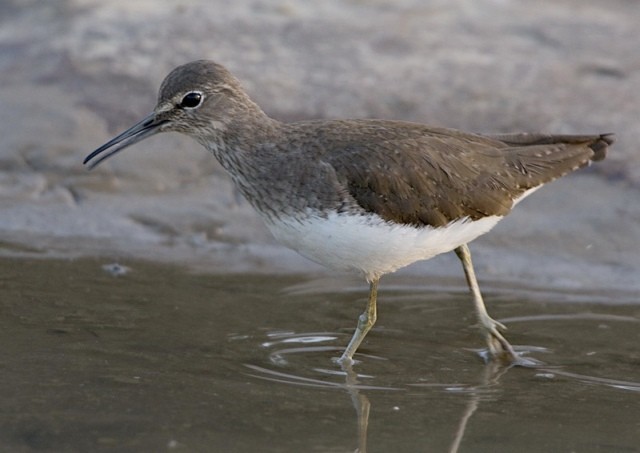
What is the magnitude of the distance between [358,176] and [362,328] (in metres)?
1.03

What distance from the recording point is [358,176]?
23.1 ft

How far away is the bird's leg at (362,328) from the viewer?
24.0 ft

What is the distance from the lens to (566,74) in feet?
35.4

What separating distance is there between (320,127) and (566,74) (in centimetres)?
421

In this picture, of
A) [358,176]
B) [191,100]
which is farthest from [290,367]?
[191,100]

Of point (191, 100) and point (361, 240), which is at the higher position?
point (191, 100)

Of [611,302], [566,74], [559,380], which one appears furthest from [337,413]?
[566,74]

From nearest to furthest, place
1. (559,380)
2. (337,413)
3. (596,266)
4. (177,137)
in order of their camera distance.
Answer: (337,413) < (559,380) < (596,266) < (177,137)

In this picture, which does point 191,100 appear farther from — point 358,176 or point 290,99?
point 290,99

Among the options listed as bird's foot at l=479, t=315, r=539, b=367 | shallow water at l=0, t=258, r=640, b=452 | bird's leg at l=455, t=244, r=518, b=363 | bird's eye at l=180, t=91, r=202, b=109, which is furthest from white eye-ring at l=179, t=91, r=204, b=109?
bird's foot at l=479, t=315, r=539, b=367

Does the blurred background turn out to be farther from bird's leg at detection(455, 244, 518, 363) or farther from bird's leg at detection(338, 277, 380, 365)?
bird's leg at detection(338, 277, 380, 365)

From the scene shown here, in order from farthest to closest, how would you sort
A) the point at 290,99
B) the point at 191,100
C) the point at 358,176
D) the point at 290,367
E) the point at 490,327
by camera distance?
the point at 290,99 → the point at 490,327 → the point at 191,100 → the point at 290,367 → the point at 358,176

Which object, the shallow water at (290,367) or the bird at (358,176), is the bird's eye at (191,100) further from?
the shallow water at (290,367)

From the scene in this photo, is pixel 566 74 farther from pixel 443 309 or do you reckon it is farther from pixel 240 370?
pixel 240 370
